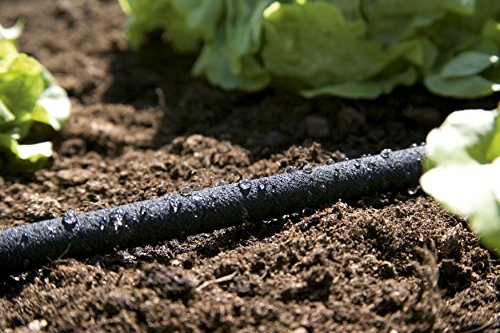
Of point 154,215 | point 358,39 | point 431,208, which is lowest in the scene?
point 431,208

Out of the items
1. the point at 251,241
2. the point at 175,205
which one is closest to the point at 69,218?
the point at 175,205

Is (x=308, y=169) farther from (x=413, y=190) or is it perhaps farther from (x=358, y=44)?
(x=358, y=44)

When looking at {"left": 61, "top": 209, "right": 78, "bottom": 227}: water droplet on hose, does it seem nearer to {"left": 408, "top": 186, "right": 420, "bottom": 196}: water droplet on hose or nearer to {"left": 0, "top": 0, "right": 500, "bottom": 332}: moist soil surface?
{"left": 0, "top": 0, "right": 500, "bottom": 332}: moist soil surface

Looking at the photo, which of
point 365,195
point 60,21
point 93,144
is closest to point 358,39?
point 365,195

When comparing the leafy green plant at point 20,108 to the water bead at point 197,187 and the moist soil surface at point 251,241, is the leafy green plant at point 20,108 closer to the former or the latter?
the moist soil surface at point 251,241

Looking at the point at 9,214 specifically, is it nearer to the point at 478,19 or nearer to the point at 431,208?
the point at 431,208

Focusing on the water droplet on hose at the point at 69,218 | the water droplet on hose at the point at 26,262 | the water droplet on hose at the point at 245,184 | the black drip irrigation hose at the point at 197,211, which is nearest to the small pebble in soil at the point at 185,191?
the black drip irrigation hose at the point at 197,211

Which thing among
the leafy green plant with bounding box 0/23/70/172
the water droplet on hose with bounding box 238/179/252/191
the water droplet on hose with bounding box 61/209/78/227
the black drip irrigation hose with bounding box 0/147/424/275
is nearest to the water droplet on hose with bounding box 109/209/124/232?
the black drip irrigation hose with bounding box 0/147/424/275
